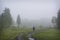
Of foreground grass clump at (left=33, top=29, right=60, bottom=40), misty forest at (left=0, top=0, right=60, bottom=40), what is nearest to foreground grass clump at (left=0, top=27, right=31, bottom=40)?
misty forest at (left=0, top=0, right=60, bottom=40)

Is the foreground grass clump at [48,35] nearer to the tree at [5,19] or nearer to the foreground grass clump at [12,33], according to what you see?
the foreground grass clump at [12,33]

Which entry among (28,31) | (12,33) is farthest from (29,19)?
(12,33)

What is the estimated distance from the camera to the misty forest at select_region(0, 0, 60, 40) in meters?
2.23

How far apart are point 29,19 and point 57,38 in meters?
0.58

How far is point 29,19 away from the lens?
2.25m

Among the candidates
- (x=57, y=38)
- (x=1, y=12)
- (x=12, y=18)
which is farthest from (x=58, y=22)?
(x=1, y=12)

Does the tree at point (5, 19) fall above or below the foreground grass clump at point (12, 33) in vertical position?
above

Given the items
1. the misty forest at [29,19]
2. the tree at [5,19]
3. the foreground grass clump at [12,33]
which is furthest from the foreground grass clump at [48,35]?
the tree at [5,19]

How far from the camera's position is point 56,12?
225 cm

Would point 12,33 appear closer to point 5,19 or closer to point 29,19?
point 5,19

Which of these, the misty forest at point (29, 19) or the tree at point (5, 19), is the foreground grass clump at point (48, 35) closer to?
the misty forest at point (29, 19)

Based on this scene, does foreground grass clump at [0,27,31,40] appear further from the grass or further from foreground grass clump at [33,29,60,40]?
foreground grass clump at [33,29,60,40]

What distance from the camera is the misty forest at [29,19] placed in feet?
7.33

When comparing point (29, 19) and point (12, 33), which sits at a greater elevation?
point (29, 19)
